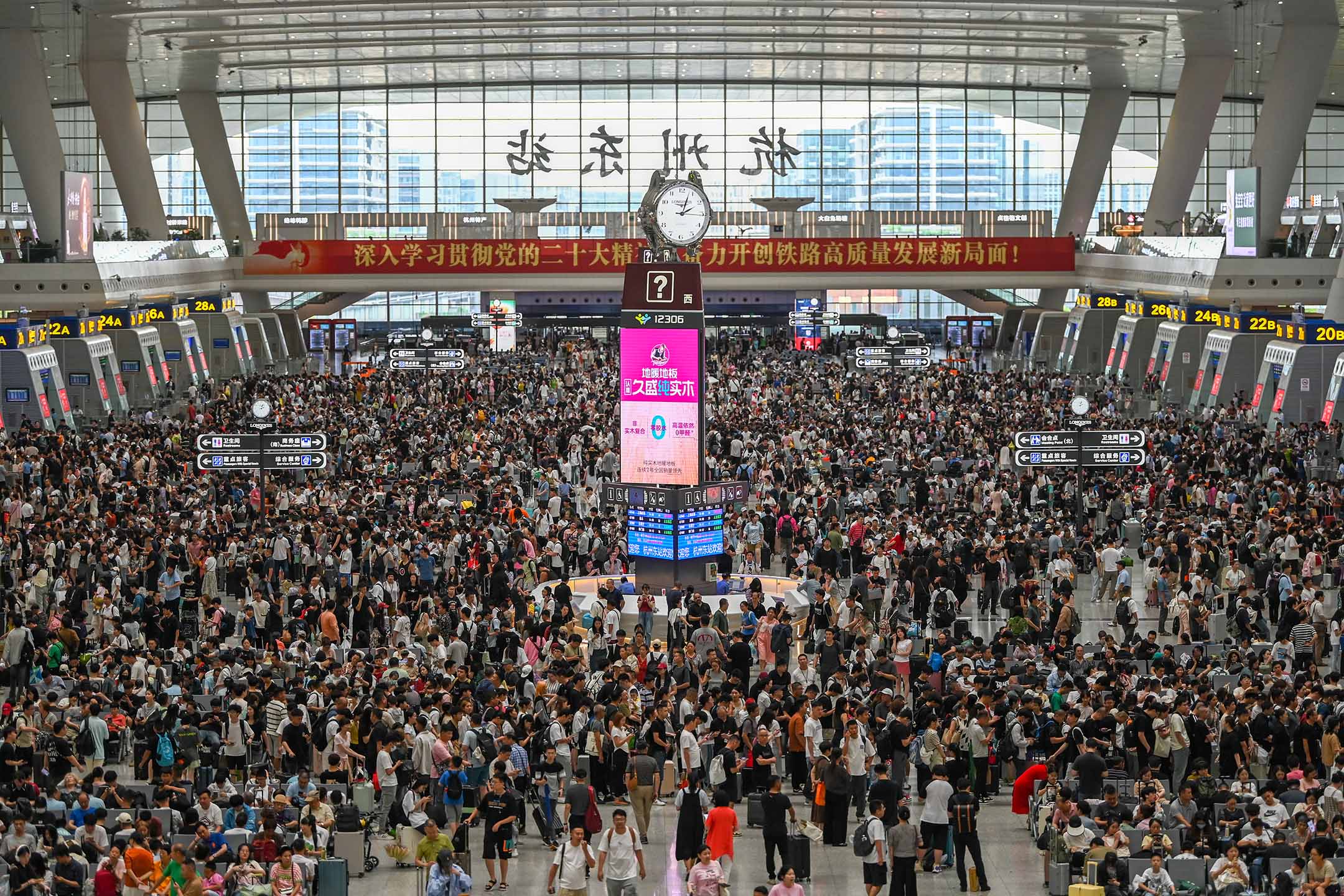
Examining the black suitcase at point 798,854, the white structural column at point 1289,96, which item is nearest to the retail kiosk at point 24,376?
the black suitcase at point 798,854

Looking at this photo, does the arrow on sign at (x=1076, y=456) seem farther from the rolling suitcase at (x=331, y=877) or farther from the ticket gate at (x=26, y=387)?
the ticket gate at (x=26, y=387)

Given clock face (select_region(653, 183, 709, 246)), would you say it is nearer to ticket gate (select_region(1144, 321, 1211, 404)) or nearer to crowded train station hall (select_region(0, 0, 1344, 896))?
crowded train station hall (select_region(0, 0, 1344, 896))

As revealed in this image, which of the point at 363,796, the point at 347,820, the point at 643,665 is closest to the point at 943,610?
the point at 643,665

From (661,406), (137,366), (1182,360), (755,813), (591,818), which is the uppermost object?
(661,406)

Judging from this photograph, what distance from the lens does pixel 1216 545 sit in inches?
985

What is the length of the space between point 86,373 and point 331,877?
1269 inches

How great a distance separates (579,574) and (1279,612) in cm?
980

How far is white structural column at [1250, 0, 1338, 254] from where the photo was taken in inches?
1731

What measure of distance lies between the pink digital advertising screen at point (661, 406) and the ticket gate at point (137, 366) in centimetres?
2375

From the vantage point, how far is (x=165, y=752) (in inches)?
615

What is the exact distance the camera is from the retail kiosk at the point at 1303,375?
37.4 m

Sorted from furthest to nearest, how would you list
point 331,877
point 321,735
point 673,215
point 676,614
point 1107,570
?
point 673,215 → point 1107,570 → point 676,614 → point 321,735 → point 331,877

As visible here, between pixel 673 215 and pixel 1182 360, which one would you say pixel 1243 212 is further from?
pixel 673 215

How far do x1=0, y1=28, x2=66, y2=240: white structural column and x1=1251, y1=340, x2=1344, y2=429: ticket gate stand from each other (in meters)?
30.2
